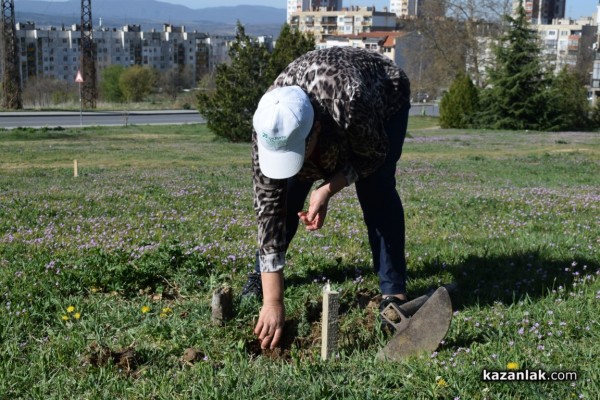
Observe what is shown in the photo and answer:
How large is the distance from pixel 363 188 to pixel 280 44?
999 inches

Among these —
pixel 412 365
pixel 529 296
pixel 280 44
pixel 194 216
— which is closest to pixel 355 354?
A: pixel 412 365

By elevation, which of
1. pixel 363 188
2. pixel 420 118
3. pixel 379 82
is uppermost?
pixel 379 82

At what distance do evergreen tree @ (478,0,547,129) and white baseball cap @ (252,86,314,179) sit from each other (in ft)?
123

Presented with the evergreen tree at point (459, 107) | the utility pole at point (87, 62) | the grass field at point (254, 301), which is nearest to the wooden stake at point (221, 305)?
the grass field at point (254, 301)

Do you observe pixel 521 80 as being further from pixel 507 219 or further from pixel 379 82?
pixel 379 82

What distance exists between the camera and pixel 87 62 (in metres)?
59.7

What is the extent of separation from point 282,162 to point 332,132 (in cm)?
42

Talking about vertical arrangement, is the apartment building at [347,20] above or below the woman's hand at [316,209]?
above

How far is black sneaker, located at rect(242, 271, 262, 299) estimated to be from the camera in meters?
4.44

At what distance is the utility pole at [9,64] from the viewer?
49688 millimetres

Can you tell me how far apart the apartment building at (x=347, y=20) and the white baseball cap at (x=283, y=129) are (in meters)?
171

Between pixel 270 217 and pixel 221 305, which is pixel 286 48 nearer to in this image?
pixel 221 305

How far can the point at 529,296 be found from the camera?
445 centimetres

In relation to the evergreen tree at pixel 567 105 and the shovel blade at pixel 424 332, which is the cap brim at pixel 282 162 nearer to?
the shovel blade at pixel 424 332
